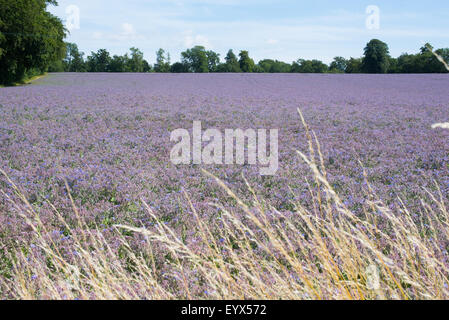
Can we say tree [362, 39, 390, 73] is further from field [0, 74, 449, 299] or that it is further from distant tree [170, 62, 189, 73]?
field [0, 74, 449, 299]

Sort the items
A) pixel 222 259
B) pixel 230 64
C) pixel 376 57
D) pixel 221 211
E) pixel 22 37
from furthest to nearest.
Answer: pixel 230 64
pixel 376 57
pixel 22 37
pixel 221 211
pixel 222 259

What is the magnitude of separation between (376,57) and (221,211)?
185 feet

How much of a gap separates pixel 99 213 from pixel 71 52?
84667 mm

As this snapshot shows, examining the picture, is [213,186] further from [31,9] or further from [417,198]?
[31,9]

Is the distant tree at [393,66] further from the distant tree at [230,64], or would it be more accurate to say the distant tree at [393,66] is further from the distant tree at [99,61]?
the distant tree at [99,61]

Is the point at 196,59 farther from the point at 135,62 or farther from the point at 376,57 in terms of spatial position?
the point at 376,57

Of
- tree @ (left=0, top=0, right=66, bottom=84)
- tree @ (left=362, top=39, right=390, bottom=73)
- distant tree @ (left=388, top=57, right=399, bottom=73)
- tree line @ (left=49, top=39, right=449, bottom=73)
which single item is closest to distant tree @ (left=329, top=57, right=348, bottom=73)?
tree line @ (left=49, top=39, right=449, bottom=73)

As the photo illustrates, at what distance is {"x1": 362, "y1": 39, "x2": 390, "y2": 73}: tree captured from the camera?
52.4m

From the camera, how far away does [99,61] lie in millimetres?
70500

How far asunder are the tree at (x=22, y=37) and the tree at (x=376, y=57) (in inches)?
1765

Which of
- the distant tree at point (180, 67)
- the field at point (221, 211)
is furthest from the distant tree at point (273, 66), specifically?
the field at point (221, 211)

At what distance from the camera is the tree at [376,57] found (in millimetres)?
52406

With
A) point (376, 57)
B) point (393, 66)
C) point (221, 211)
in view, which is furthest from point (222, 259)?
point (393, 66)
